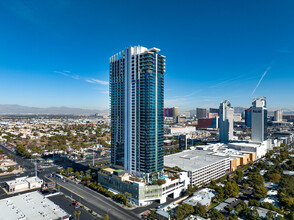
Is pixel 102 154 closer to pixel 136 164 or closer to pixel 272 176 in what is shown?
pixel 136 164

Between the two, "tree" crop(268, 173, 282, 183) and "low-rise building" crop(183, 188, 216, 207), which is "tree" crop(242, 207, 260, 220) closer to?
"low-rise building" crop(183, 188, 216, 207)

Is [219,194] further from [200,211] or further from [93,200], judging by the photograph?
[93,200]

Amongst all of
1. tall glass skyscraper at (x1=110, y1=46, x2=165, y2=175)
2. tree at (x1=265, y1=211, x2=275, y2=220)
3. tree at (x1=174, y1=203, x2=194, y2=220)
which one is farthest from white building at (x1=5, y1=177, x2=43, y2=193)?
tree at (x1=265, y1=211, x2=275, y2=220)

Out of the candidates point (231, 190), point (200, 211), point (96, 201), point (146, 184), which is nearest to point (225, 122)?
point (231, 190)

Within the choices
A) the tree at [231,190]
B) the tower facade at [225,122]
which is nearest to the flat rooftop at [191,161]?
the tree at [231,190]

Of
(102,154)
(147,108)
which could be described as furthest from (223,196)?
(102,154)
